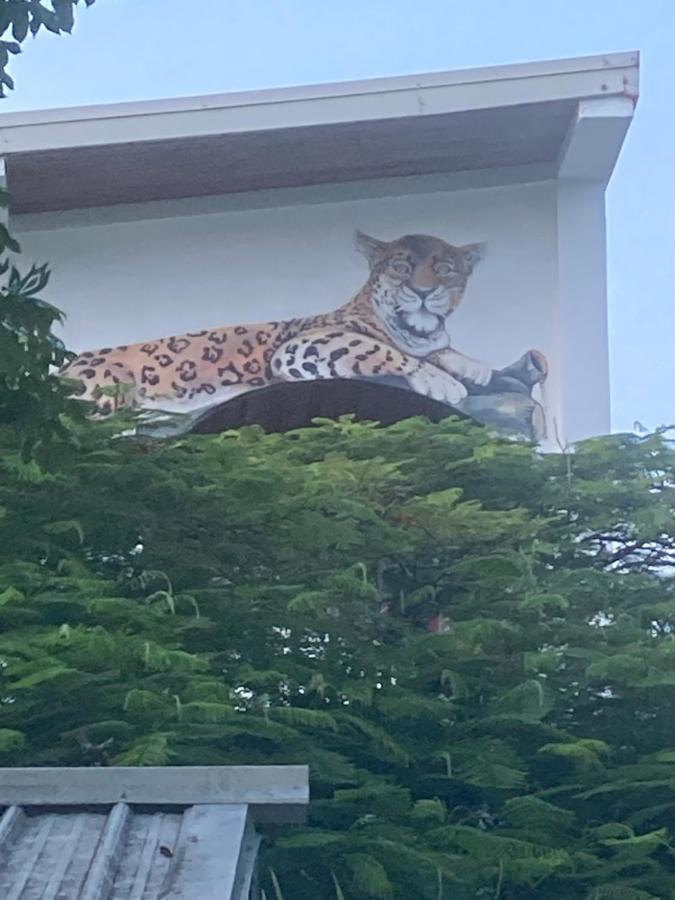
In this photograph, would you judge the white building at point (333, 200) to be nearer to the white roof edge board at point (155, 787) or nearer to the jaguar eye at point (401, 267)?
the jaguar eye at point (401, 267)

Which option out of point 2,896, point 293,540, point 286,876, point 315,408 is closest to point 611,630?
point 293,540

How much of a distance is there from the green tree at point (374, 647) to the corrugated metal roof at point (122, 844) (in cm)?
116

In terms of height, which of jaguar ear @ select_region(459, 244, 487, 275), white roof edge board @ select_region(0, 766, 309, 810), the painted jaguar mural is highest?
jaguar ear @ select_region(459, 244, 487, 275)

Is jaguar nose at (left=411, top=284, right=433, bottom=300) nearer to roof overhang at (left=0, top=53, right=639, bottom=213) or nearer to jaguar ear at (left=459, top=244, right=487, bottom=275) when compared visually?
jaguar ear at (left=459, top=244, right=487, bottom=275)

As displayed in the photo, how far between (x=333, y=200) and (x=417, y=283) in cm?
→ 69

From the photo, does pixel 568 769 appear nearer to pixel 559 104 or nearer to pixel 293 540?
pixel 293 540

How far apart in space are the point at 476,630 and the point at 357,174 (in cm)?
471

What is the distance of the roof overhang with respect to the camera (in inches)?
371

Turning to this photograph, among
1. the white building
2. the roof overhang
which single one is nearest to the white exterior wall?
the white building

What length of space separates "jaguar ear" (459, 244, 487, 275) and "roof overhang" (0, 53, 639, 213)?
47 centimetres

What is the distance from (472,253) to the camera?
396 inches

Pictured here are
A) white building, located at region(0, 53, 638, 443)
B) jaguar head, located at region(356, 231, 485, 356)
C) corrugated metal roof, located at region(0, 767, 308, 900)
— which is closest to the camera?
corrugated metal roof, located at region(0, 767, 308, 900)

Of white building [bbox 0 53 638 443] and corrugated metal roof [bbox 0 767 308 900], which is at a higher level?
white building [bbox 0 53 638 443]

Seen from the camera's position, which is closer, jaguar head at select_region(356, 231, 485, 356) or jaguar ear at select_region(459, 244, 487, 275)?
jaguar head at select_region(356, 231, 485, 356)
